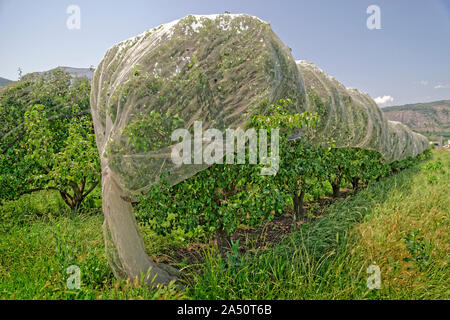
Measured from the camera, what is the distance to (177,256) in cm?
334

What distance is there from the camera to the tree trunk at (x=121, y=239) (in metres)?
2.53

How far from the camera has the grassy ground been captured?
2.34 m

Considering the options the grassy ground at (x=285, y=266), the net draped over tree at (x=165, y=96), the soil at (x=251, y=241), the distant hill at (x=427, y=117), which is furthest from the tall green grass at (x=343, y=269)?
→ the distant hill at (x=427, y=117)

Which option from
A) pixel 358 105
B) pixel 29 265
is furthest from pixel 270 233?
pixel 358 105

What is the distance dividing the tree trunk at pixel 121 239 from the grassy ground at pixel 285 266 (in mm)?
192

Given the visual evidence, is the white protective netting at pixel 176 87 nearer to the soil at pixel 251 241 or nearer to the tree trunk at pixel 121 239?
the tree trunk at pixel 121 239

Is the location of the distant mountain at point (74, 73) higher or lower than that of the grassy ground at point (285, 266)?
higher

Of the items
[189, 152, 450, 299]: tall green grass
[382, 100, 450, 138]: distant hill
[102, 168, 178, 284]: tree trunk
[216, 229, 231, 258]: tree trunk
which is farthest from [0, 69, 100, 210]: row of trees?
[382, 100, 450, 138]: distant hill

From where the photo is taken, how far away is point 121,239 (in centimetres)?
254

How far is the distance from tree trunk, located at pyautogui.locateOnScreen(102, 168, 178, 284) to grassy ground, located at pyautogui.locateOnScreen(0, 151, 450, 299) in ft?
0.63

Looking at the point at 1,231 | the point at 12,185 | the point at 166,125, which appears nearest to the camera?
the point at 166,125
